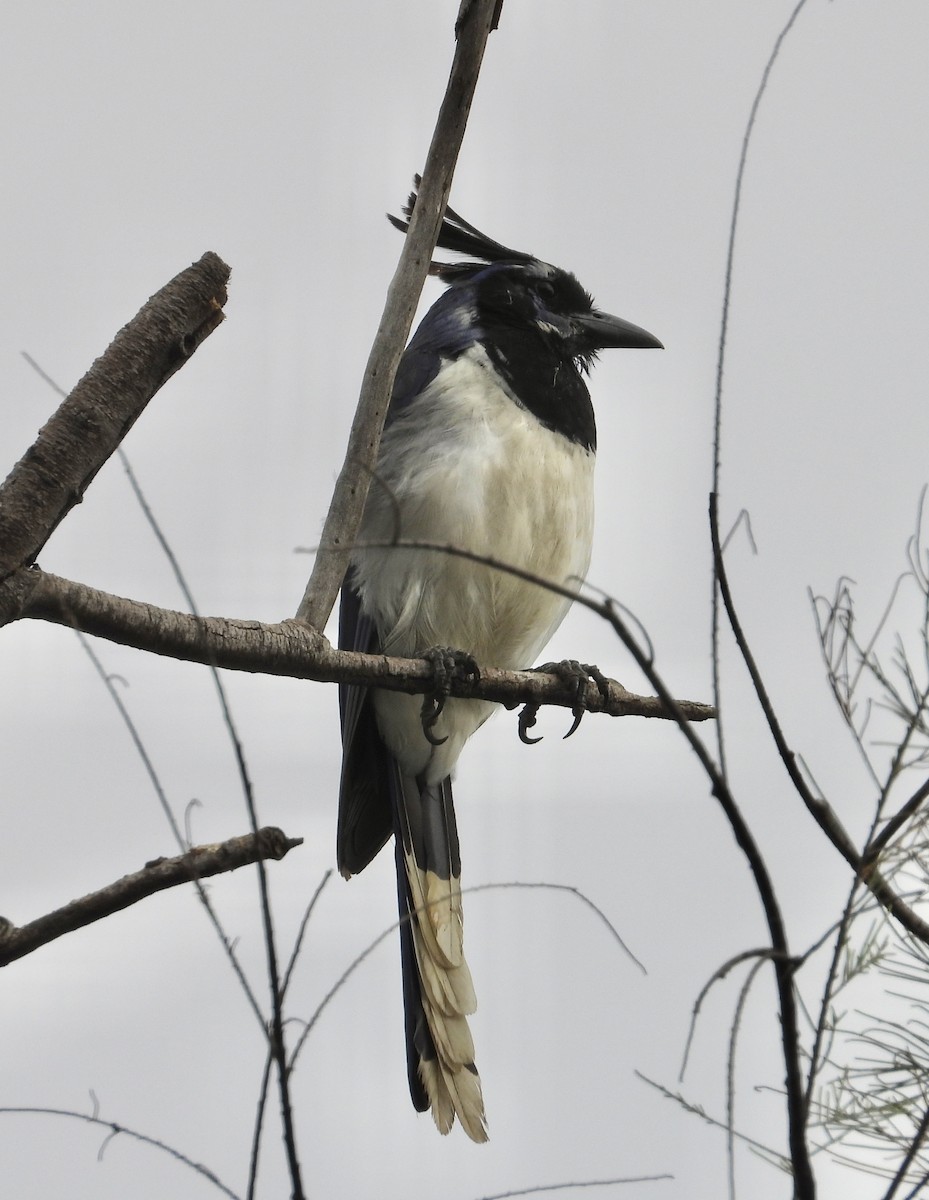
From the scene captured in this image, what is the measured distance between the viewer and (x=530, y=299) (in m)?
3.53

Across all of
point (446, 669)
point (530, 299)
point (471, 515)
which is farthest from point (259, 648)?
point (530, 299)

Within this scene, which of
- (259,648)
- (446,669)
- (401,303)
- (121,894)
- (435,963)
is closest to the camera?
(121,894)

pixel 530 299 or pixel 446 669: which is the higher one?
pixel 530 299

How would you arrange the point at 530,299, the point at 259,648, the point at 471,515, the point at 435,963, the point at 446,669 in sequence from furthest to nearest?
the point at 530,299 < the point at 435,963 < the point at 471,515 < the point at 446,669 < the point at 259,648

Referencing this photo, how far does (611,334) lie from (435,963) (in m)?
1.76

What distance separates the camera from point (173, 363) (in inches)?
66.2

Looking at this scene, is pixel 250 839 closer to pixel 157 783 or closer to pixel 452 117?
pixel 157 783

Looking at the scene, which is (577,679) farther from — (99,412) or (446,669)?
(99,412)

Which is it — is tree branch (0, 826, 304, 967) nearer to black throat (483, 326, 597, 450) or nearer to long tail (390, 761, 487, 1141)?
long tail (390, 761, 487, 1141)

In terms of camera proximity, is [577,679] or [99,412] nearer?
[99,412]

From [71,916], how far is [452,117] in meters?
1.49

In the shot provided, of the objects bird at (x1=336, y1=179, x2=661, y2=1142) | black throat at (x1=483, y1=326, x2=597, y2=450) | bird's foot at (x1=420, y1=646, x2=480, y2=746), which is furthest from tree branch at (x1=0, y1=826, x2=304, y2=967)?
black throat at (x1=483, y1=326, x2=597, y2=450)

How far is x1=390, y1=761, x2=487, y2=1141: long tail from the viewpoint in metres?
2.75

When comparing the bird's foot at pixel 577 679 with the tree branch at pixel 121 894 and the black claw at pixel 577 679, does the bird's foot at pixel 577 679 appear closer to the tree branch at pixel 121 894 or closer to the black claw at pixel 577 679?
the black claw at pixel 577 679
